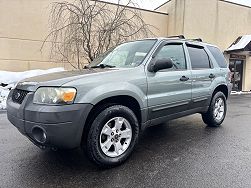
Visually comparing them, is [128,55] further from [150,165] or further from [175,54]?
[150,165]

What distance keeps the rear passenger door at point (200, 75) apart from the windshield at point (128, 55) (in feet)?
3.60

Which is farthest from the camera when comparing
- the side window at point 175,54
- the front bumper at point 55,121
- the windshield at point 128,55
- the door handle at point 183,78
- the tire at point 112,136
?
the door handle at point 183,78

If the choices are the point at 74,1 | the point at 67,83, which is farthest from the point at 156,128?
the point at 74,1

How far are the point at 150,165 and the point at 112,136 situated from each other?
68cm

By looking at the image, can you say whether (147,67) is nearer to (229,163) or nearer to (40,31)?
(229,163)

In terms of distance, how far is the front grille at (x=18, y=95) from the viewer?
10.3 ft

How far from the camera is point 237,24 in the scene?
1734 centimetres

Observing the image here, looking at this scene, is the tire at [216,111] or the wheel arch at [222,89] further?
the wheel arch at [222,89]

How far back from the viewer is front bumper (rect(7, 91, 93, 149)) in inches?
109

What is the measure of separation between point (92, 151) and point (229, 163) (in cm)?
198

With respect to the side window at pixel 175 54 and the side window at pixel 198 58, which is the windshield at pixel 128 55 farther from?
the side window at pixel 198 58

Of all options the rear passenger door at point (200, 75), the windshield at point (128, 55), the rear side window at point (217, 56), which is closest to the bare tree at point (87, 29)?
the rear side window at point (217, 56)

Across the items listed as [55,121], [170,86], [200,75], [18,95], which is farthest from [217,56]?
[18,95]

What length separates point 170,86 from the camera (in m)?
3.99
